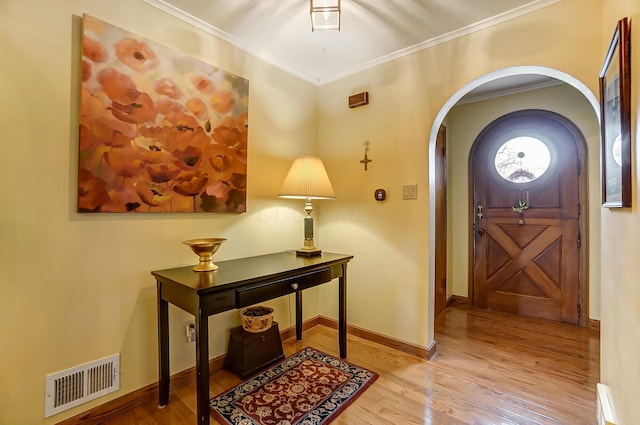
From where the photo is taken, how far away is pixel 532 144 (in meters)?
3.08

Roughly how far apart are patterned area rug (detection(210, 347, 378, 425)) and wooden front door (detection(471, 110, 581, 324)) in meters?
2.13

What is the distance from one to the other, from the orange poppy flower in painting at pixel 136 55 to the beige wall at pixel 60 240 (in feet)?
0.32

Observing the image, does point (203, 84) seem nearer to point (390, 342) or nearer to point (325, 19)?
point (325, 19)

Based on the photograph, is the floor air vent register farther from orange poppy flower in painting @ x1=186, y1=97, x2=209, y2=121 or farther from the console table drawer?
orange poppy flower in painting @ x1=186, y1=97, x2=209, y2=121

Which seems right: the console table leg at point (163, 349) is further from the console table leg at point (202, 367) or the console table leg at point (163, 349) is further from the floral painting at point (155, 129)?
the floral painting at point (155, 129)

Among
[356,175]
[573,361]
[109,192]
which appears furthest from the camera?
[356,175]

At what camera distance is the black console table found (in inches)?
55.1

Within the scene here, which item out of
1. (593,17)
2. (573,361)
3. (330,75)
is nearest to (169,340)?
(330,75)

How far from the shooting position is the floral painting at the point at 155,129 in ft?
5.06

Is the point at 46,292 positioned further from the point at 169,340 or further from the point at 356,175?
the point at 356,175

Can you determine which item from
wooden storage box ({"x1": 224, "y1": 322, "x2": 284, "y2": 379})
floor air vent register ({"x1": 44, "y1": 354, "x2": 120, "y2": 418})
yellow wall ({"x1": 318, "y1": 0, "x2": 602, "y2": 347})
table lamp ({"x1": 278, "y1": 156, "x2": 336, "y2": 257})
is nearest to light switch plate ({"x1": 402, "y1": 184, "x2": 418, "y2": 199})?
yellow wall ({"x1": 318, "y1": 0, "x2": 602, "y2": 347})

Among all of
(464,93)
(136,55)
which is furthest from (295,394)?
(464,93)

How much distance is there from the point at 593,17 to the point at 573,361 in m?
2.33

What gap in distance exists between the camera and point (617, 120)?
1190 millimetres
